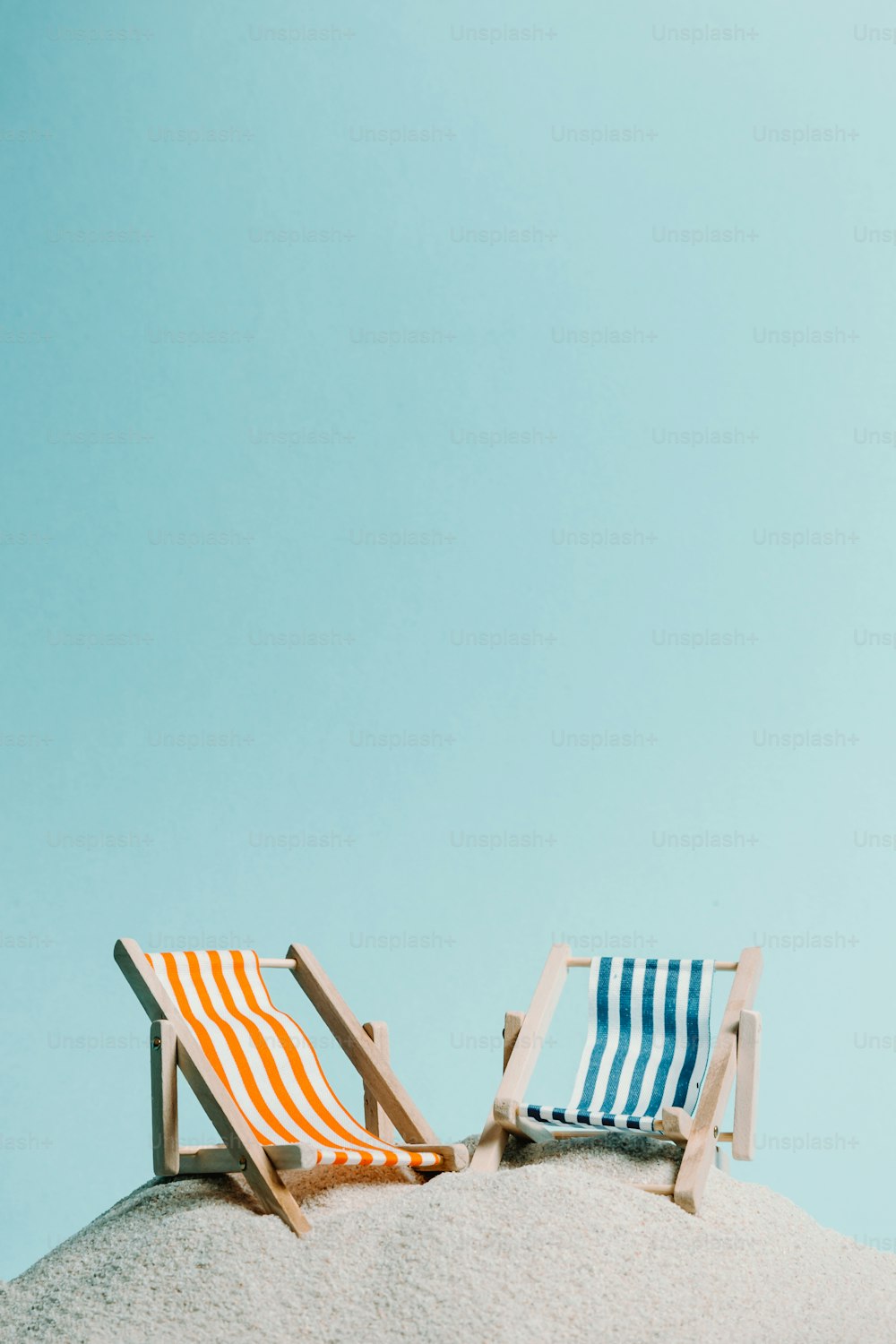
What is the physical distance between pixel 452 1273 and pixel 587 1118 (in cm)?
90

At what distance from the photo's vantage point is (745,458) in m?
7.14

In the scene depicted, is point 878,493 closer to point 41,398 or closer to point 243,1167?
point 41,398

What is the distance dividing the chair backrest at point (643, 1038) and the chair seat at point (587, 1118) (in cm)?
7

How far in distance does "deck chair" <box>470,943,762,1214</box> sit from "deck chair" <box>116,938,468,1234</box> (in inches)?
14.1

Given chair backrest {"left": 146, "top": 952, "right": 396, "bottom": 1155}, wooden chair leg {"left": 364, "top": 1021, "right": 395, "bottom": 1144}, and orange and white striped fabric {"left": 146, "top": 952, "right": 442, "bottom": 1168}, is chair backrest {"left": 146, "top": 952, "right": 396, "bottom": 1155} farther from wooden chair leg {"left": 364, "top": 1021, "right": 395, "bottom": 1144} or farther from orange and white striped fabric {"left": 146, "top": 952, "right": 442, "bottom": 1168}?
wooden chair leg {"left": 364, "top": 1021, "right": 395, "bottom": 1144}

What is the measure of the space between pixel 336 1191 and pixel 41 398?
15.2 ft

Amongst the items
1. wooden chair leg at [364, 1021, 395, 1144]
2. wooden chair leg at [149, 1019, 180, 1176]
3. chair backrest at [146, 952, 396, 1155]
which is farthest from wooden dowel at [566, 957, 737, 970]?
wooden chair leg at [149, 1019, 180, 1176]

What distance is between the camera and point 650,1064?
176 inches

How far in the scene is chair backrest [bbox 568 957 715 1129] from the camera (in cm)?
434

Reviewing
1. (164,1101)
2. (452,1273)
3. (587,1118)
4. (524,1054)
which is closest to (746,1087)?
(587,1118)

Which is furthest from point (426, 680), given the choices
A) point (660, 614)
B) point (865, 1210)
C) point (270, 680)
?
point (865, 1210)

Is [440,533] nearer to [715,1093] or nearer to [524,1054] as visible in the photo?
[524,1054]

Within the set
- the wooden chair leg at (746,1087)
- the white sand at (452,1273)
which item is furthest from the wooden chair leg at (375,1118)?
the wooden chair leg at (746,1087)

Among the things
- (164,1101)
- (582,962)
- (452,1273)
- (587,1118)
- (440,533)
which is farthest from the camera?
(440,533)
